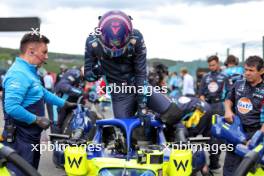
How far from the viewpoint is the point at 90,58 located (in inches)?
180

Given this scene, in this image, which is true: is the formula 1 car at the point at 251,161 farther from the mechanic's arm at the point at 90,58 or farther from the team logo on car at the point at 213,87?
the team logo on car at the point at 213,87

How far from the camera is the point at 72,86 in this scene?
7.28m

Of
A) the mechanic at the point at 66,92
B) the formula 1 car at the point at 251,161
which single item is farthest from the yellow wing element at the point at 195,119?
the mechanic at the point at 66,92

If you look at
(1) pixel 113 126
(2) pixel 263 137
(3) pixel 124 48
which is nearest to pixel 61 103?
(1) pixel 113 126

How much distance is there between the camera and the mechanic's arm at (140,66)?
4371 millimetres

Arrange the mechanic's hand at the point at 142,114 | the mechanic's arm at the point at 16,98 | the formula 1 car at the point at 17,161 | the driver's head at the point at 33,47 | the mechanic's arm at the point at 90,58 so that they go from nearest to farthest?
the formula 1 car at the point at 17,161 → the mechanic's arm at the point at 16,98 → the driver's head at the point at 33,47 → the mechanic's hand at the point at 142,114 → the mechanic's arm at the point at 90,58

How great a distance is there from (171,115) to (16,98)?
1630 millimetres

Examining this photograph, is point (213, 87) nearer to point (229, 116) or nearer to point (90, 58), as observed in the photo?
point (229, 116)

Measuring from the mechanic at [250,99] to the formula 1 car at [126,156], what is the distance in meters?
0.60

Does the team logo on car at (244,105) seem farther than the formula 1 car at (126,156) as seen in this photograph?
Yes

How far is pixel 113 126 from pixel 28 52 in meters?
1.15

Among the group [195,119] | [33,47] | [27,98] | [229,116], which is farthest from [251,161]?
[195,119]

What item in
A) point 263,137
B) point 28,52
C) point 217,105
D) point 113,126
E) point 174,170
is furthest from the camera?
point 217,105

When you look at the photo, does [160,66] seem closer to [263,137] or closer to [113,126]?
[113,126]
